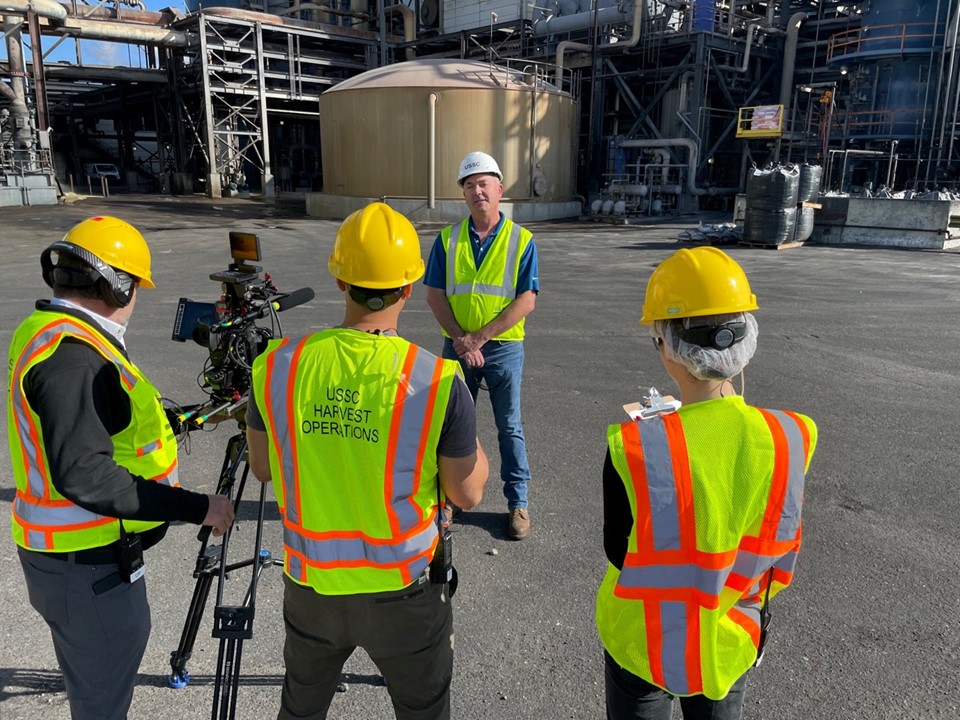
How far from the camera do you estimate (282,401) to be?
198 centimetres

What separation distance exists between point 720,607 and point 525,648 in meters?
1.60

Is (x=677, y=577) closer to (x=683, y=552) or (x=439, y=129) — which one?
(x=683, y=552)

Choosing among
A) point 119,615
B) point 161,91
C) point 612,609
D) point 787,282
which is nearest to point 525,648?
point 612,609

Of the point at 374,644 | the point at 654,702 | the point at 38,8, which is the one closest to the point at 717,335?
the point at 654,702

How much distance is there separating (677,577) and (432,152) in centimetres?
2359

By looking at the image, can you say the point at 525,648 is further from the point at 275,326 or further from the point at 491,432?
the point at 491,432

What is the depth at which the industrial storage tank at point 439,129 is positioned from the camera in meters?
24.5

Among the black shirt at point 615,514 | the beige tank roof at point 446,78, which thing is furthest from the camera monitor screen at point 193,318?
the beige tank roof at point 446,78

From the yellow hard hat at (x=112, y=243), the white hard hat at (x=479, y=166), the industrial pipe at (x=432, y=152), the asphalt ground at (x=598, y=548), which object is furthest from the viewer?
the industrial pipe at (x=432, y=152)

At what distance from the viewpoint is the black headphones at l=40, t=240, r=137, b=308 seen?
2.13 m

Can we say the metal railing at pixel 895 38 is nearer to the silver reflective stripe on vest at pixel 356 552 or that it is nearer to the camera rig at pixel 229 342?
the camera rig at pixel 229 342

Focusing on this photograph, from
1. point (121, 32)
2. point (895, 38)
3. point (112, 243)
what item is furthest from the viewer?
point (121, 32)

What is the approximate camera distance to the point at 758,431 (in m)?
1.76

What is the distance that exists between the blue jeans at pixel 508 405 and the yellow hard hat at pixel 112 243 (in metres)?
2.17
